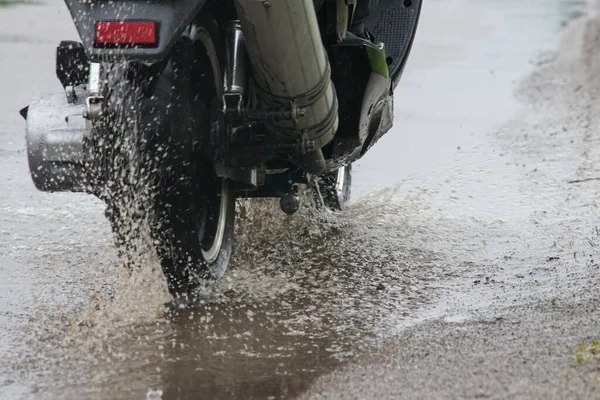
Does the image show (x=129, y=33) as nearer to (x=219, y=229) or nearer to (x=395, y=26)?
(x=219, y=229)

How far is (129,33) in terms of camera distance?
13.1 feet

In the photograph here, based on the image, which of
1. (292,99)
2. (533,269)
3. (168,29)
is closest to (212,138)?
(292,99)

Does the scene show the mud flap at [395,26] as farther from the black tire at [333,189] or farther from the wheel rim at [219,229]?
the wheel rim at [219,229]

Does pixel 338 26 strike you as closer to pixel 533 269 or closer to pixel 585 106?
pixel 533 269

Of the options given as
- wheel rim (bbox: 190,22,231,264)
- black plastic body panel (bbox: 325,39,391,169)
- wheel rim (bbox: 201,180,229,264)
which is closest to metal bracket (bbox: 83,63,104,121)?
wheel rim (bbox: 190,22,231,264)

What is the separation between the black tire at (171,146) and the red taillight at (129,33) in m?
0.30

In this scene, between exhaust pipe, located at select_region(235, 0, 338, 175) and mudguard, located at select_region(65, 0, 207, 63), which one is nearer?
mudguard, located at select_region(65, 0, 207, 63)

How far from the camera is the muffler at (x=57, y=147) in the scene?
4.50m

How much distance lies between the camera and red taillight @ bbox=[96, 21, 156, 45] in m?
4.00

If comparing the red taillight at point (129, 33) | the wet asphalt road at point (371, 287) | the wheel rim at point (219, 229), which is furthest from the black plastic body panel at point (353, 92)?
the red taillight at point (129, 33)

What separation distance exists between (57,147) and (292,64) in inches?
38.1

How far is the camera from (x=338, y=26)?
16.6 ft

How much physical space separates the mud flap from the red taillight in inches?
102

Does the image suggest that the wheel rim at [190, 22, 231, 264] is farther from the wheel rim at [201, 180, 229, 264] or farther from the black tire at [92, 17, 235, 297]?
the black tire at [92, 17, 235, 297]
